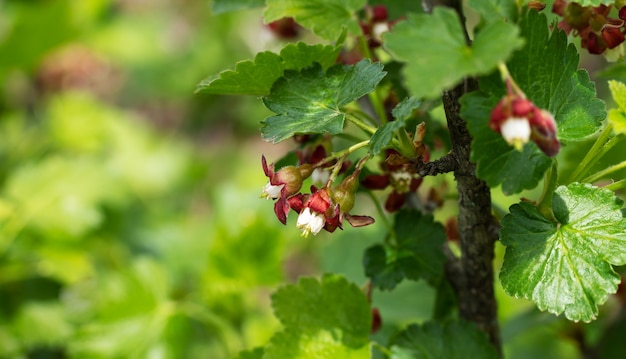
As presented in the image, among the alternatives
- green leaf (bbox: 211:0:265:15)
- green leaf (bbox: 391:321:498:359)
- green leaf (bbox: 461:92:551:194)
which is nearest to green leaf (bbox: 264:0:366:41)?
green leaf (bbox: 211:0:265:15)

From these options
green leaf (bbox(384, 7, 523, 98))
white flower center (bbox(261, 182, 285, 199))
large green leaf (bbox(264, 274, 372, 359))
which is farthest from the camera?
large green leaf (bbox(264, 274, 372, 359))

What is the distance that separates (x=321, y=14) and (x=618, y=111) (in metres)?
0.35

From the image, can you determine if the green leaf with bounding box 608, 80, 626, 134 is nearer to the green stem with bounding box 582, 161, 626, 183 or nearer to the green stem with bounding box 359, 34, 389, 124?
the green stem with bounding box 582, 161, 626, 183

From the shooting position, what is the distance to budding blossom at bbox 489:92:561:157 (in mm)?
528

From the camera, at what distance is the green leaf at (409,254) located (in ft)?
2.73

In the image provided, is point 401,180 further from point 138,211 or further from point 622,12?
point 138,211

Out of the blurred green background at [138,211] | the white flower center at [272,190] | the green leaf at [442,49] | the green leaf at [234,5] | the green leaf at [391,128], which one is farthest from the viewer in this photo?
the blurred green background at [138,211]

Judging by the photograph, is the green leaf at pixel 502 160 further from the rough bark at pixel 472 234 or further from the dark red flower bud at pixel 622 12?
the dark red flower bud at pixel 622 12

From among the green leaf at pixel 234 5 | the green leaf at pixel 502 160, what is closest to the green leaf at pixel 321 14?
the green leaf at pixel 234 5

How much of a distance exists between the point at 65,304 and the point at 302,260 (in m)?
1.16

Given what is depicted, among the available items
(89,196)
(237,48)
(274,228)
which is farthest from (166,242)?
(237,48)

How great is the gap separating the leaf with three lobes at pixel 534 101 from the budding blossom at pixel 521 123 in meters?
0.04

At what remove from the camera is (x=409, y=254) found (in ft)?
2.78

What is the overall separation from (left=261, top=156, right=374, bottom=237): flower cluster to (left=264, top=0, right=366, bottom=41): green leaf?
0.19 meters
